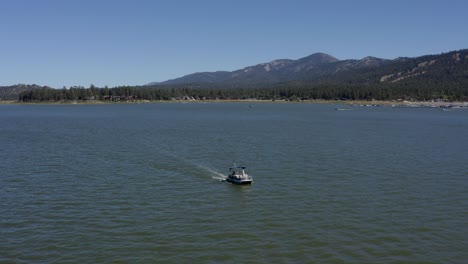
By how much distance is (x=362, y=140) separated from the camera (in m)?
76.4

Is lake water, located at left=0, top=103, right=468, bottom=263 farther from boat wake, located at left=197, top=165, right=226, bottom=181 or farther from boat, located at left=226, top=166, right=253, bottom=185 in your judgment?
boat, located at left=226, top=166, right=253, bottom=185

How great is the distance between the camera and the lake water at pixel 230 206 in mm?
25281

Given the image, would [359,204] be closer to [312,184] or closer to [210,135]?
[312,184]

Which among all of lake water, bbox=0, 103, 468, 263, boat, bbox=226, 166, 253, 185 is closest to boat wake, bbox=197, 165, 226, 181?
lake water, bbox=0, 103, 468, 263

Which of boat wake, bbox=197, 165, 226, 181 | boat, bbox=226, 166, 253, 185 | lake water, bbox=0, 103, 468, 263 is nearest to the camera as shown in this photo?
lake water, bbox=0, 103, 468, 263

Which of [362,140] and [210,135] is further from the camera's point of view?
[210,135]

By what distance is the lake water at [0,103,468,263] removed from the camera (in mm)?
25281

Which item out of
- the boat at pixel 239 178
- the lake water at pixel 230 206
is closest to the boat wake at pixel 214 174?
the lake water at pixel 230 206

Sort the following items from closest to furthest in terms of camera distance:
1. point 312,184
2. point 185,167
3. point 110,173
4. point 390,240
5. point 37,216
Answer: point 390,240
point 37,216
point 312,184
point 110,173
point 185,167

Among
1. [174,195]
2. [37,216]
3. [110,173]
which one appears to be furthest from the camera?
[110,173]

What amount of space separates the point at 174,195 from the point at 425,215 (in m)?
18.3

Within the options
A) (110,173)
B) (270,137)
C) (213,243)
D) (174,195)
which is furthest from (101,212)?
(270,137)

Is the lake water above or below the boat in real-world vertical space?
below

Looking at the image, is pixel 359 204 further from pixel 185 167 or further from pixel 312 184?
pixel 185 167
